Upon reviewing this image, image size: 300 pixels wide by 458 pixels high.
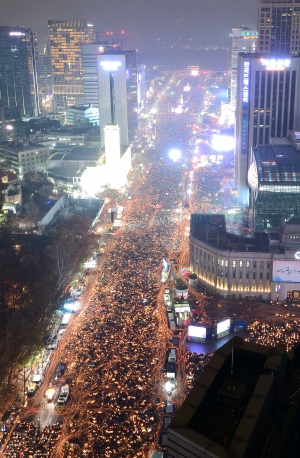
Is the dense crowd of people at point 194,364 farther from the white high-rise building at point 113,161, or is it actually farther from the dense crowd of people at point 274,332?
the white high-rise building at point 113,161

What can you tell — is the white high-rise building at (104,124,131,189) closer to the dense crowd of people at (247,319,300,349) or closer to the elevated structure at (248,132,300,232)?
the elevated structure at (248,132,300,232)

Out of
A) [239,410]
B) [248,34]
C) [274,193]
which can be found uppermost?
[248,34]

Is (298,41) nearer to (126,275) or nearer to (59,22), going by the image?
(126,275)

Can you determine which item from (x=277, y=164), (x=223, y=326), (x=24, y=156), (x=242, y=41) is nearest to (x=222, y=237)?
(x=223, y=326)

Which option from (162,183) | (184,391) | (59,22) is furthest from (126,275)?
(59,22)

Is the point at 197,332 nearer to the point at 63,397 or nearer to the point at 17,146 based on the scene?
the point at 63,397
